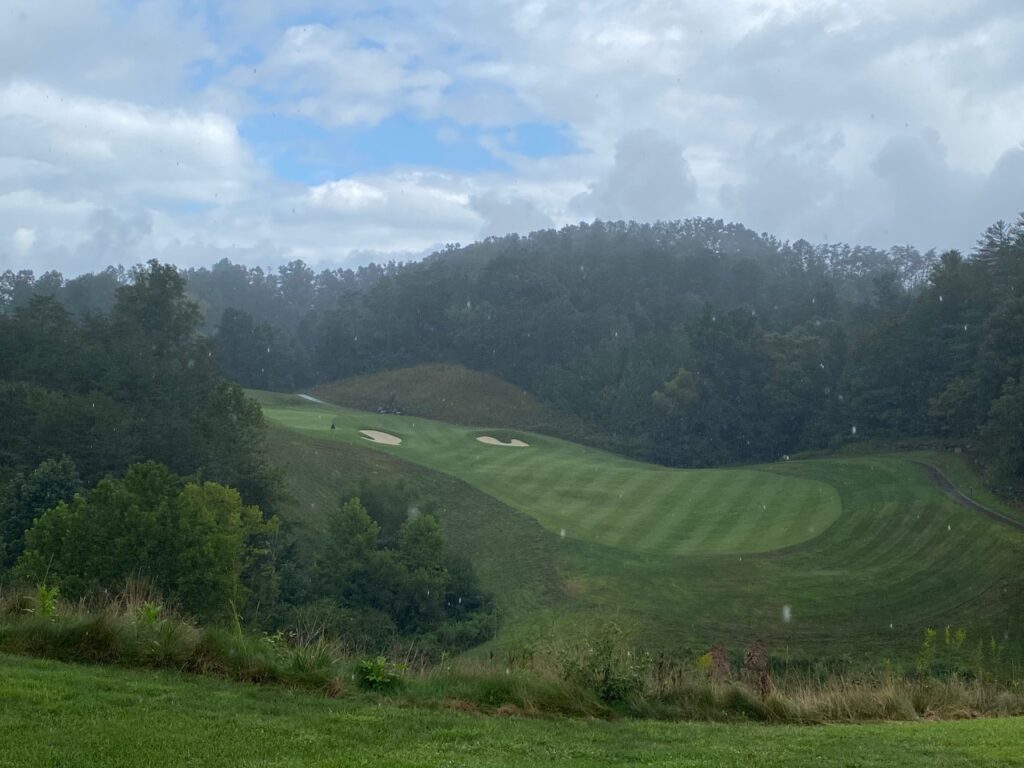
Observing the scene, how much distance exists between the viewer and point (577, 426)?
6300 cm

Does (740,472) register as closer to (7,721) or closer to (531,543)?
(531,543)

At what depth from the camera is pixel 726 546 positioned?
26.0 m

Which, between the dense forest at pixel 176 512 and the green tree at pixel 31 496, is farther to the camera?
the green tree at pixel 31 496

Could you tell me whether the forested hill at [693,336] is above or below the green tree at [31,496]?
above

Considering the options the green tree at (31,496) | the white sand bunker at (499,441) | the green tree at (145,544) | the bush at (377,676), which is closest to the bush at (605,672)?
the bush at (377,676)

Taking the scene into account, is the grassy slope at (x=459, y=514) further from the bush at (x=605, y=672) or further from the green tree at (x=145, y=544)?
the bush at (x=605, y=672)

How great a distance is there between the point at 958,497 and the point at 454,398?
42.0 meters

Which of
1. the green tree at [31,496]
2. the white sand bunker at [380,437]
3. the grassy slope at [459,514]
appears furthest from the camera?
the white sand bunker at [380,437]

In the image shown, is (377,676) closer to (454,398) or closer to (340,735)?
(340,735)

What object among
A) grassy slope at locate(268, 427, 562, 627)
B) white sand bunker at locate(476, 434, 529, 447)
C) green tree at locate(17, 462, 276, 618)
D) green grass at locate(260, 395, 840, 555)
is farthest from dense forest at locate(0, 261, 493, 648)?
white sand bunker at locate(476, 434, 529, 447)

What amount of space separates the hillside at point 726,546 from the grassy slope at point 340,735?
1183 centimetres

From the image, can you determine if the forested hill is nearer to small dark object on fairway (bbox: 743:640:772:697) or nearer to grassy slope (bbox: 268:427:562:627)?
grassy slope (bbox: 268:427:562:627)

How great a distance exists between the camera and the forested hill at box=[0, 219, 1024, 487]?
158 ft

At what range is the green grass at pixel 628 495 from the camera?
27.2 m
